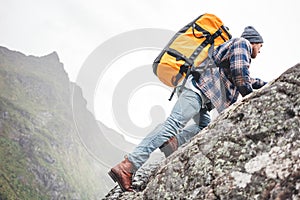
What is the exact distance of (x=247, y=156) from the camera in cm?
414

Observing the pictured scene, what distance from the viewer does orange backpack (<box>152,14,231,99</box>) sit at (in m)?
6.04

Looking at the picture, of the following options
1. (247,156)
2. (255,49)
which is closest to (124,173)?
(247,156)

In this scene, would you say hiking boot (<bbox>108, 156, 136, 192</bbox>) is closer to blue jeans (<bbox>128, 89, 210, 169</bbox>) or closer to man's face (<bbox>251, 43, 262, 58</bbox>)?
blue jeans (<bbox>128, 89, 210, 169</bbox>)

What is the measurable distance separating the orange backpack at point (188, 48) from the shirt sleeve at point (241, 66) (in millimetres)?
575

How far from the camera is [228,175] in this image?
408 centimetres

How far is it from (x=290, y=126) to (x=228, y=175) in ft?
3.23

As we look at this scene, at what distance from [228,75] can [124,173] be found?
103 inches

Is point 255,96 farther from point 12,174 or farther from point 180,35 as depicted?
point 12,174

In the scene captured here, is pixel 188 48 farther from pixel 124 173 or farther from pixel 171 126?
pixel 124 173

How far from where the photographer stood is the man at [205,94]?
554 centimetres

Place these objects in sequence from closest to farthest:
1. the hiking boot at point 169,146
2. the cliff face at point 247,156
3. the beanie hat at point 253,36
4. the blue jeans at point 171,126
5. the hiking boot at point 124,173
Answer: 1. the cliff face at point 247,156
2. the hiking boot at point 124,173
3. the blue jeans at point 171,126
4. the hiking boot at point 169,146
5. the beanie hat at point 253,36

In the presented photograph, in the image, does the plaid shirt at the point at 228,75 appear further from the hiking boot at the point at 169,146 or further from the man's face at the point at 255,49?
the hiking boot at the point at 169,146

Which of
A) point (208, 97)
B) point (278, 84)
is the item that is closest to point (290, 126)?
point (278, 84)

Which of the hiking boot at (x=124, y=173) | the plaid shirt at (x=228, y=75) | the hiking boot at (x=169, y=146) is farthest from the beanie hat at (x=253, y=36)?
the hiking boot at (x=124, y=173)
